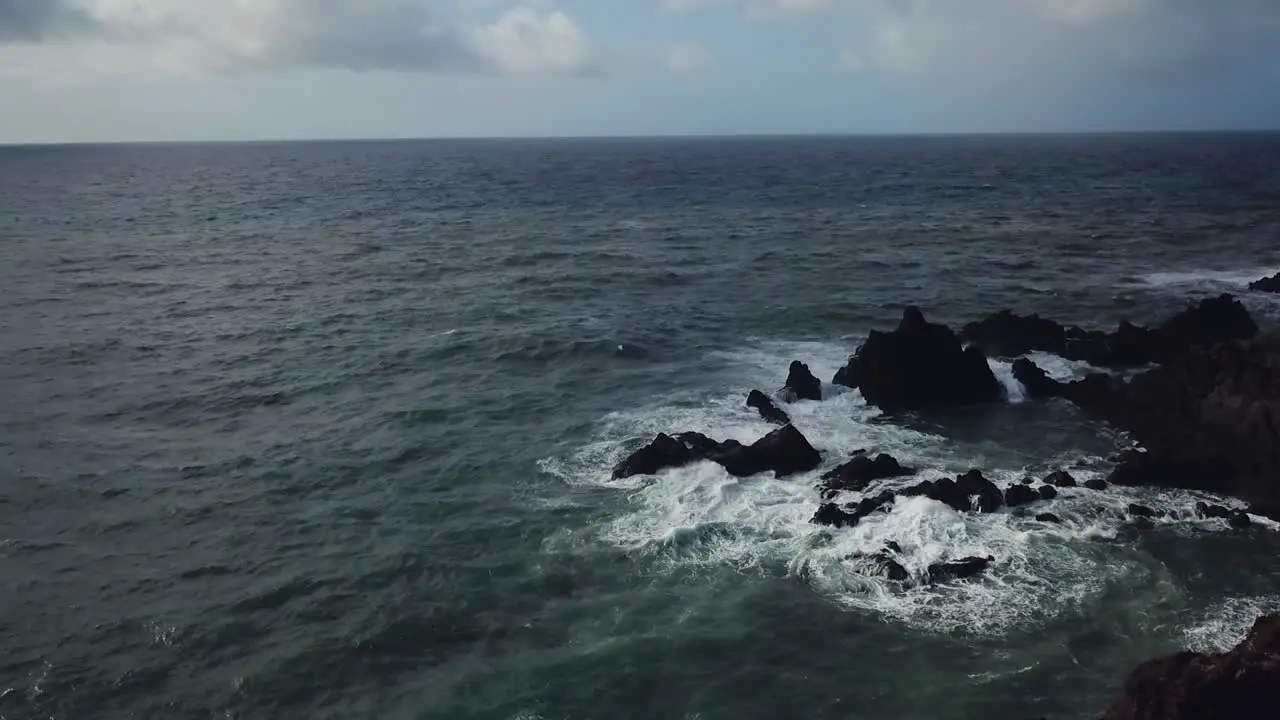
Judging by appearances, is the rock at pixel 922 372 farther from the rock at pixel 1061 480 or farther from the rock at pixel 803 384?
the rock at pixel 1061 480

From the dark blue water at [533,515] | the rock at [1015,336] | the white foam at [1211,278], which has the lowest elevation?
the dark blue water at [533,515]

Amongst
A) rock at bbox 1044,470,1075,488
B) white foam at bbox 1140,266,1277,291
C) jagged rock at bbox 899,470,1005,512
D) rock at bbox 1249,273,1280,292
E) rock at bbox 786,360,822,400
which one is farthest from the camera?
white foam at bbox 1140,266,1277,291

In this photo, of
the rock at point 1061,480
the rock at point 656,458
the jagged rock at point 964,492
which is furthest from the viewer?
the rock at point 656,458

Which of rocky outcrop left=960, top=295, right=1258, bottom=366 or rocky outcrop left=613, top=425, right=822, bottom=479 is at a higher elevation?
rocky outcrop left=960, top=295, right=1258, bottom=366

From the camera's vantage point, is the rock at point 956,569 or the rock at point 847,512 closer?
the rock at point 956,569

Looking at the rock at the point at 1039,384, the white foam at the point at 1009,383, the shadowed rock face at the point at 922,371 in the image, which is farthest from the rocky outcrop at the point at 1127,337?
the shadowed rock face at the point at 922,371

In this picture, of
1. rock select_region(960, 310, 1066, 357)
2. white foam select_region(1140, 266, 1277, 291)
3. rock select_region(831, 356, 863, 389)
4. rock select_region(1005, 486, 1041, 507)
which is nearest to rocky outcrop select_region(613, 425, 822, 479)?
rock select_region(1005, 486, 1041, 507)

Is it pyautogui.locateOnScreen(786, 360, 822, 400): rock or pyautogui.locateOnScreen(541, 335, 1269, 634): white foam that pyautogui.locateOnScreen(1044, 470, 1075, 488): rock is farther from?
pyautogui.locateOnScreen(786, 360, 822, 400): rock
